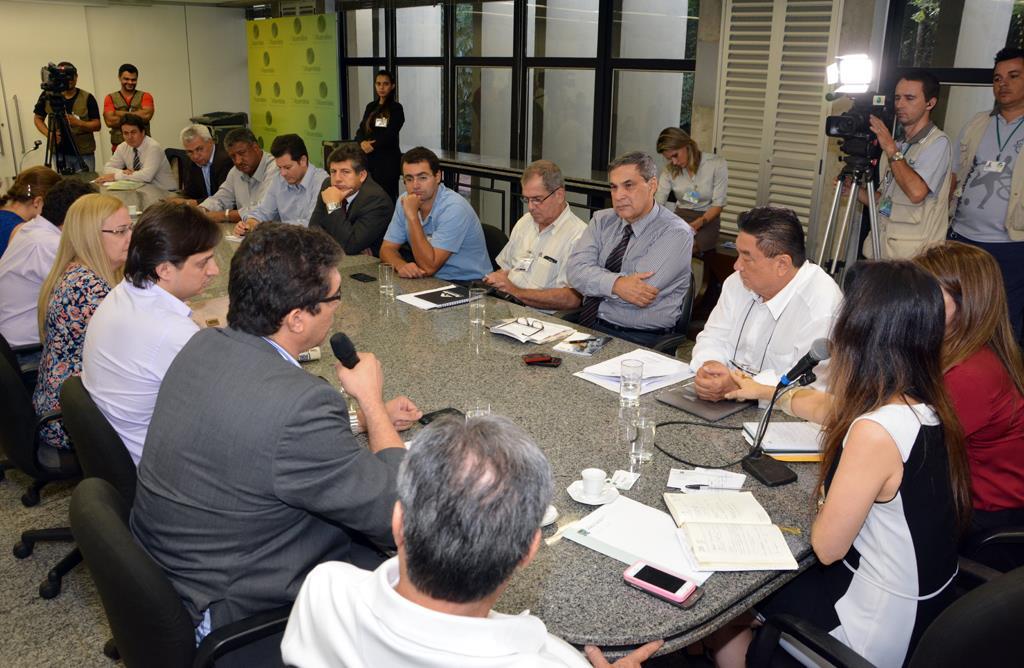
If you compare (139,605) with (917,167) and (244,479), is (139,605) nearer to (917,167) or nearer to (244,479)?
(244,479)

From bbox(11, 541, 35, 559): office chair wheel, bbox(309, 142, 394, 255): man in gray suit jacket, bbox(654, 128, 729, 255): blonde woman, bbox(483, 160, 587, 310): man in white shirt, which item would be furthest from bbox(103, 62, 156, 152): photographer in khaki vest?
bbox(11, 541, 35, 559): office chair wheel

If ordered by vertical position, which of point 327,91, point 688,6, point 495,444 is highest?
point 688,6

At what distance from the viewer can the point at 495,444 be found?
1.07 metres

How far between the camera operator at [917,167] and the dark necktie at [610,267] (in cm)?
161

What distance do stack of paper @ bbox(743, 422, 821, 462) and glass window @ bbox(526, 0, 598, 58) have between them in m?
5.15

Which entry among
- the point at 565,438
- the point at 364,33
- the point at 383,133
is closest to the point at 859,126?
the point at 565,438

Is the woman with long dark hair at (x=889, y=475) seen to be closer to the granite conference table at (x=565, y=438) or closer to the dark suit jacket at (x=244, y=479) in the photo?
the granite conference table at (x=565, y=438)

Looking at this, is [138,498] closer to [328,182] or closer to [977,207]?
[328,182]

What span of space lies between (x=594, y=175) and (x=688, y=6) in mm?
1412

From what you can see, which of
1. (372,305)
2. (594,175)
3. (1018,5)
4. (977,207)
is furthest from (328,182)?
(1018,5)

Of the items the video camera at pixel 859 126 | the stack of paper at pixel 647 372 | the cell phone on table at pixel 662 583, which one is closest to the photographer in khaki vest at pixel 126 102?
the video camera at pixel 859 126

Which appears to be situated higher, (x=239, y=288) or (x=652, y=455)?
(x=239, y=288)

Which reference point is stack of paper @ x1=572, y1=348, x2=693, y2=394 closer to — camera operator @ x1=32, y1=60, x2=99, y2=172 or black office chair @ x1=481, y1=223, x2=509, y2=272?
black office chair @ x1=481, y1=223, x2=509, y2=272

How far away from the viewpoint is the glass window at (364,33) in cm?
910
